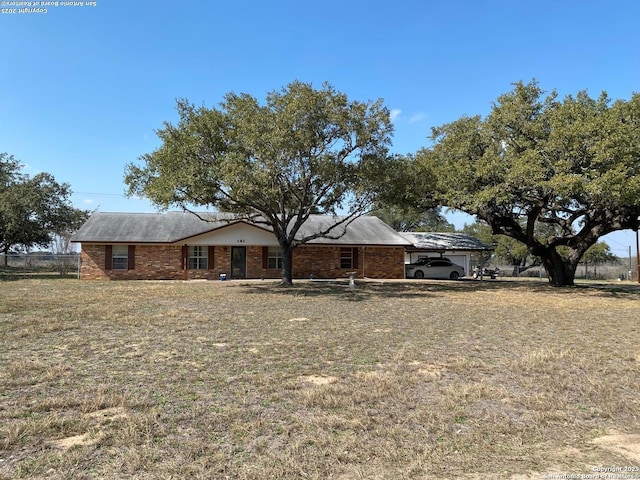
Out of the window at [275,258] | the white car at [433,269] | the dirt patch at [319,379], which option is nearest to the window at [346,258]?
the window at [275,258]

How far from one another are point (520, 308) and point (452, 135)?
10.1m

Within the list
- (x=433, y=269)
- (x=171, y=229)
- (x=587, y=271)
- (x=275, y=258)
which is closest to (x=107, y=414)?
(x=275, y=258)

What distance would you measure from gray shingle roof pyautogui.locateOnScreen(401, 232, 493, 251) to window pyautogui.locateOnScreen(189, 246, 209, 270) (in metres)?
13.2

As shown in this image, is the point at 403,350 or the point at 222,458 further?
the point at 403,350

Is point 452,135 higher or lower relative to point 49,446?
higher

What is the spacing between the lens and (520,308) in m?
13.8

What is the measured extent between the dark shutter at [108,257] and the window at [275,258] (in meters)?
8.79

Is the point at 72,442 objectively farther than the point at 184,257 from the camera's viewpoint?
No

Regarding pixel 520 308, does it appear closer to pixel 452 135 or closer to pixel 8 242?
pixel 452 135

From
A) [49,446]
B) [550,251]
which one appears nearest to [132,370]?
[49,446]

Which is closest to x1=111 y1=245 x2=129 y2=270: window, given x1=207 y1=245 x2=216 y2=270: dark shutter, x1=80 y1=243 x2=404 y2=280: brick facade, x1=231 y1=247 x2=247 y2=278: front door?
x1=80 y1=243 x2=404 y2=280: brick facade

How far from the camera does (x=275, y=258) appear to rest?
27812 mm

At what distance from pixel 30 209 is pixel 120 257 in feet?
28.0

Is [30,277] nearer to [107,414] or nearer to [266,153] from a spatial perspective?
[266,153]
